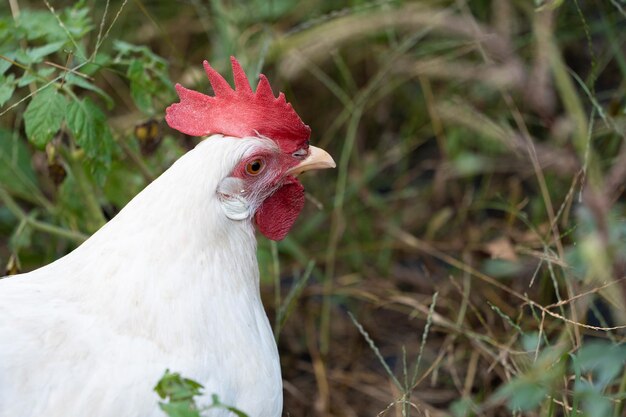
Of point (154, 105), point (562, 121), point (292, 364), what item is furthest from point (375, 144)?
point (154, 105)

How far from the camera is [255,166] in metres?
2.41

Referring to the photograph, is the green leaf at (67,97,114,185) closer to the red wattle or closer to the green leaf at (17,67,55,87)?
the green leaf at (17,67,55,87)

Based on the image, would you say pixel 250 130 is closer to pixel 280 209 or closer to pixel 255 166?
pixel 255 166

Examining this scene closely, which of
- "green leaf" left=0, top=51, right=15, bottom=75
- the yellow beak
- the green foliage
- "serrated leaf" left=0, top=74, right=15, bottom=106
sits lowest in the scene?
the green foliage

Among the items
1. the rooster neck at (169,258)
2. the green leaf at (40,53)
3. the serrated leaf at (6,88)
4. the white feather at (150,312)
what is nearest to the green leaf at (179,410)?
the white feather at (150,312)

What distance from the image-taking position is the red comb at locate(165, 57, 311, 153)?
2.39 meters

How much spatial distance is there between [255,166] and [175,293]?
1.27 feet

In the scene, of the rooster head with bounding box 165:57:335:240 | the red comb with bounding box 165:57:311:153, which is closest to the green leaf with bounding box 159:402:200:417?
the rooster head with bounding box 165:57:335:240

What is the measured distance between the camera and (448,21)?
144 inches

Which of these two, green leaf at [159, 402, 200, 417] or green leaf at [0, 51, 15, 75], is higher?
green leaf at [0, 51, 15, 75]

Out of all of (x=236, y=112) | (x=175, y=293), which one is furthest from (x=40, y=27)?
(x=175, y=293)

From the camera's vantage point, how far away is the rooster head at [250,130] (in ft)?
7.82

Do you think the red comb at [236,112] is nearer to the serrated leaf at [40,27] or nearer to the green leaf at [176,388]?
the serrated leaf at [40,27]

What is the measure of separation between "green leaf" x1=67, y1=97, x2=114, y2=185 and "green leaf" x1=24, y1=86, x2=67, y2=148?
0.16 ft
